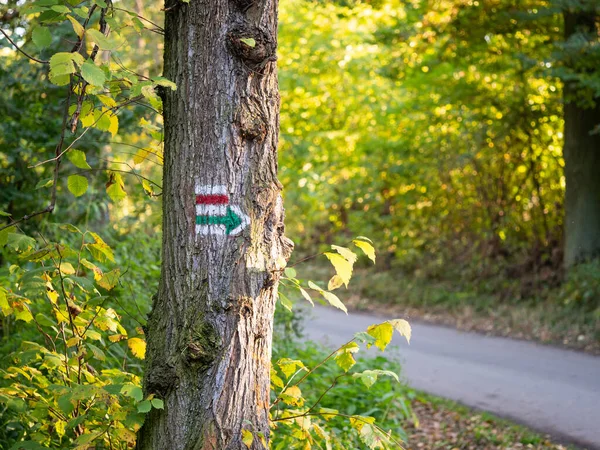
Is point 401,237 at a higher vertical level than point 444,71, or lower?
lower

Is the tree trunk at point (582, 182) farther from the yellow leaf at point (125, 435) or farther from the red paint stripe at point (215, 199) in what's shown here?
the yellow leaf at point (125, 435)

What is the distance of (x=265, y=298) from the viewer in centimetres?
297

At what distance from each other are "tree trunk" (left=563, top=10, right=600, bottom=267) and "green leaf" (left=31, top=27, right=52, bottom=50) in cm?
1124

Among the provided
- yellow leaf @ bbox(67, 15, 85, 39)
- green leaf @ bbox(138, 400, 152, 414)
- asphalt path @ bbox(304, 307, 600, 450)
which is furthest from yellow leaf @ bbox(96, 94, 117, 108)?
asphalt path @ bbox(304, 307, 600, 450)

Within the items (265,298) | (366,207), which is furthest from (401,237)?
(265,298)

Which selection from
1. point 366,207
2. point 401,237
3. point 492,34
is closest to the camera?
point 492,34

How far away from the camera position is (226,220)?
9.45 ft

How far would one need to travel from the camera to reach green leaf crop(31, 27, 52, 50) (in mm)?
2490

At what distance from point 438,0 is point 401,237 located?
19.1 ft

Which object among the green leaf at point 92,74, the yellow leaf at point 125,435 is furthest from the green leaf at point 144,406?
the green leaf at point 92,74

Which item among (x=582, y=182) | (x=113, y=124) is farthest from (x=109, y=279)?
(x=582, y=182)

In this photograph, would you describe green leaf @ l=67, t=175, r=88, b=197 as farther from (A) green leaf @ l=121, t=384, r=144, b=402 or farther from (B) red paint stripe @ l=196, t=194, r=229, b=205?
(A) green leaf @ l=121, t=384, r=144, b=402

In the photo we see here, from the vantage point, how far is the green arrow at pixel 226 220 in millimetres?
2877

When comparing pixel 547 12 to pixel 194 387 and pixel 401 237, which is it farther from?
pixel 194 387
